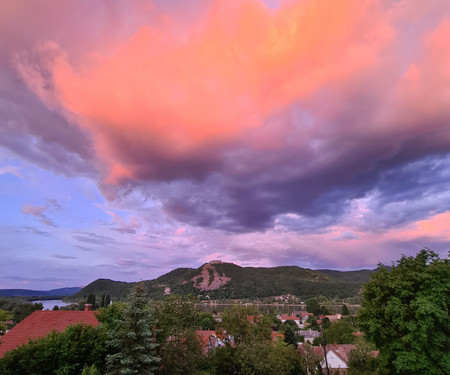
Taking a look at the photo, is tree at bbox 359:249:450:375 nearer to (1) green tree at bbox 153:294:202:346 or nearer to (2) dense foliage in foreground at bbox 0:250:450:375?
(2) dense foliage in foreground at bbox 0:250:450:375

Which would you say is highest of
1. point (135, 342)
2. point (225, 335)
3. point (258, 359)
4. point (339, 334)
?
point (135, 342)

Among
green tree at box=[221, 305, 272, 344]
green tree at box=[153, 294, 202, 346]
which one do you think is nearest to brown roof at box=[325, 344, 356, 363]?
green tree at box=[221, 305, 272, 344]

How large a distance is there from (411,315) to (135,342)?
22468mm

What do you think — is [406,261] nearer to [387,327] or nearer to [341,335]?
[387,327]

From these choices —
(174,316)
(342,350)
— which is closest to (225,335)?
(174,316)

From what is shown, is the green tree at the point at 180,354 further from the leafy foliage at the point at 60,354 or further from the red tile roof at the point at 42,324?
the red tile roof at the point at 42,324

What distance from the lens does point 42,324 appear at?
86.2ft

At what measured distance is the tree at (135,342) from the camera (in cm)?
1767

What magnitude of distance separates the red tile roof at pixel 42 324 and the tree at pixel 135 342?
349 inches

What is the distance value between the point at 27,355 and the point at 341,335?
70677 millimetres

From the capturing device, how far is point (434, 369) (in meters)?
19.6

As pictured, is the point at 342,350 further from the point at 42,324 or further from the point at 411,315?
the point at 42,324

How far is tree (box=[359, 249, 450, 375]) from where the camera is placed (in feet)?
65.7

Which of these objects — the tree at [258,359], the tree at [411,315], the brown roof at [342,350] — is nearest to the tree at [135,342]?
the tree at [258,359]
